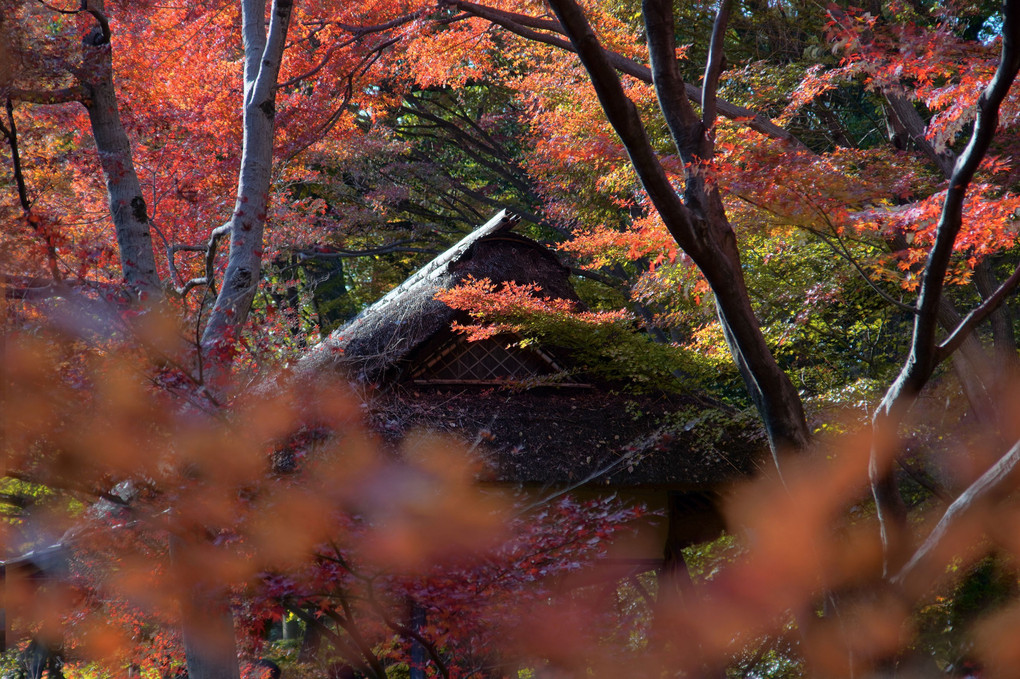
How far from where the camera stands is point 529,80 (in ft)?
34.3

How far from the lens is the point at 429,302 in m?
6.94

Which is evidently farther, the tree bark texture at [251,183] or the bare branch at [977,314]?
the tree bark texture at [251,183]

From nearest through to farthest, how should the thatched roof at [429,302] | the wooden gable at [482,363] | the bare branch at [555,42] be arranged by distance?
the bare branch at [555,42]
the thatched roof at [429,302]
the wooden gable at [482,363]

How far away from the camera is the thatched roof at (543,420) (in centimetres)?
609

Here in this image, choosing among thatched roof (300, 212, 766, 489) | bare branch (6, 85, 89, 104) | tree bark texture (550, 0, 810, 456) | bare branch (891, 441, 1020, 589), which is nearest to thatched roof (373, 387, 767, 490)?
thatched roof (300, 212, 766, 489)

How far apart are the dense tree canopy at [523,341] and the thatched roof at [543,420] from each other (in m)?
0.28

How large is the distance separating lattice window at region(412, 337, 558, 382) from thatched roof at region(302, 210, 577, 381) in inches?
10.1

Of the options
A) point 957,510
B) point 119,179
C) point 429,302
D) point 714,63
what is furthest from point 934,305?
point 119,179

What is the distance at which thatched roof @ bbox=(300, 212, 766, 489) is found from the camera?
6094 millimetres

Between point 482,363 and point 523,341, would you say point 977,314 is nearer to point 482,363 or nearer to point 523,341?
point 523,341

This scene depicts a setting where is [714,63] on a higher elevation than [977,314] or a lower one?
higher

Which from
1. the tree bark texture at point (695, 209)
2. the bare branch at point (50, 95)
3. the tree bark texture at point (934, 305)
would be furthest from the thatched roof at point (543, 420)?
the bare branch at point (50, 95)

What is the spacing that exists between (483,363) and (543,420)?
94 centimetres

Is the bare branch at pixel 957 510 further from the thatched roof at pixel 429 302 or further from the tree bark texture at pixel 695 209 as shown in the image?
the thatched roof at pixel 429 302
